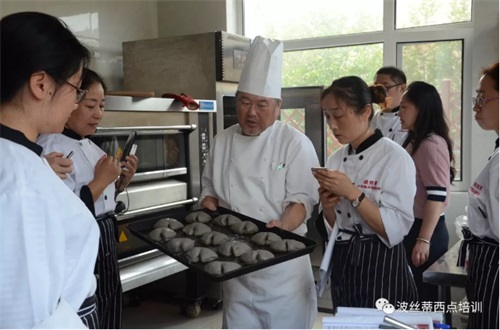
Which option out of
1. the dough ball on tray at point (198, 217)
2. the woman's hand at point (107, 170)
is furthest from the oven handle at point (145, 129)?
the dough ball on tray at point (198, 217)

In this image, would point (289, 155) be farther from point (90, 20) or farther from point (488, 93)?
point (90, 20)

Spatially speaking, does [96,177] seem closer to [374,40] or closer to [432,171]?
[432,171]

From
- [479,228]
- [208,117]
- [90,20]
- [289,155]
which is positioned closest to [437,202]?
[479,228]

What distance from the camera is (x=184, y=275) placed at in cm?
349

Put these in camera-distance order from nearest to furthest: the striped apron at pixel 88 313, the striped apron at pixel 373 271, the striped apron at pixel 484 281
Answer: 1. the striped apron at pixel 88 313
2. the striped apron at pixel 484 281
3. the striped apron at pixel 373 271

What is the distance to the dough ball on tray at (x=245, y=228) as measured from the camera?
191 cm

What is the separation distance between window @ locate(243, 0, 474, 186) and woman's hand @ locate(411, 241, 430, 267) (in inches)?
53.3

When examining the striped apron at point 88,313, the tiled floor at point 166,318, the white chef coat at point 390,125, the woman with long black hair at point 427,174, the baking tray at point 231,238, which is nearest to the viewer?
the striped apron at point 88,313

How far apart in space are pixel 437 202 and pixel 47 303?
187 centimetres

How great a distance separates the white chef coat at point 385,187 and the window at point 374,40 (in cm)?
188

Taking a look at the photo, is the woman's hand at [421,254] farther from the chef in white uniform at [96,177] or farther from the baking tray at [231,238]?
the chef in white uniform at [96,177]

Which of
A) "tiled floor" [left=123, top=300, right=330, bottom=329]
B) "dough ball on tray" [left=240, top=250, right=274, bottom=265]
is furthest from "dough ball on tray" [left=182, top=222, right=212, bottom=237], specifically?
"tiled floor" [left=123, top=300, right=330, bottom=329]

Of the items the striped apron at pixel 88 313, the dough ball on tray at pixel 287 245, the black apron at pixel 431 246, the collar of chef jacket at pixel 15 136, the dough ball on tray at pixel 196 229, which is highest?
the collar of chef jacket at pixel 15 136

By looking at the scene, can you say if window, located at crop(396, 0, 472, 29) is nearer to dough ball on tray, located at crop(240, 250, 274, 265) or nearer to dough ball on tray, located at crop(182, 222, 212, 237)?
dough ball on tray, located at crop(182, 222, 212, 237)
